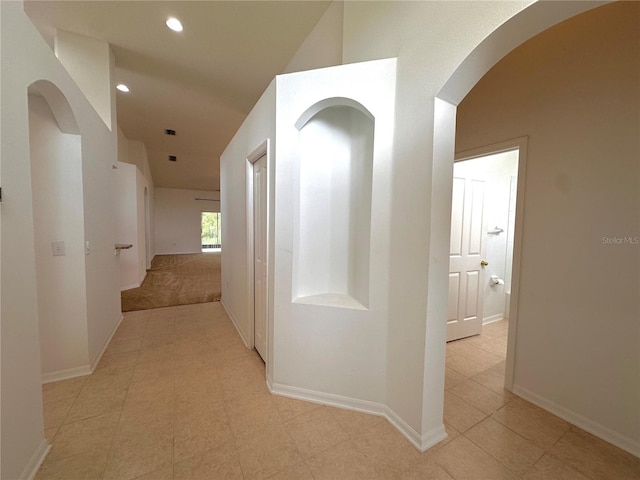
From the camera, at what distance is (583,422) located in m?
1.72

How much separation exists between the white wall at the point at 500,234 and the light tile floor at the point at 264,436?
1.55 meters

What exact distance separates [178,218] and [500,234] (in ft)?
37.1

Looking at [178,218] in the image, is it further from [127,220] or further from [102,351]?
[102,351]

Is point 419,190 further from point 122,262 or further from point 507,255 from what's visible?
point 122,262

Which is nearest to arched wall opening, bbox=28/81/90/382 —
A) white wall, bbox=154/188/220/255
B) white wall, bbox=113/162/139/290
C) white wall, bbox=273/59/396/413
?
white wall, bbox=273/59/396/413

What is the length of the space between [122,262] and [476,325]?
20.7 ft

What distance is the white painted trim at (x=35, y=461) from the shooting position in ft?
4.23

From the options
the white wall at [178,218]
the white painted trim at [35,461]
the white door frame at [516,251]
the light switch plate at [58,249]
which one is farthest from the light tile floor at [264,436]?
the white wall at [178,218]

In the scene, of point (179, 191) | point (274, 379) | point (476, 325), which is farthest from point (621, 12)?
point (179, 191)

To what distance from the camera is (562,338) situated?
1.84 meters

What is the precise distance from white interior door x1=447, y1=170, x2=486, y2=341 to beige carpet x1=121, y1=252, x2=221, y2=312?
3.84m

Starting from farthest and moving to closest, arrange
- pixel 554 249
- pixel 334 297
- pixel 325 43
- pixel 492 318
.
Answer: pixel 492 318 → pixel 325 43 → pixel 334 297 → pixel 554 249

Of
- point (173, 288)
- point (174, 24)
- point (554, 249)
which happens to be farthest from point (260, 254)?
point (173, 288)

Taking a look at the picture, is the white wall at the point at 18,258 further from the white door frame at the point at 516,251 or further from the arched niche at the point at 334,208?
the white door frame at the point at 516,251
